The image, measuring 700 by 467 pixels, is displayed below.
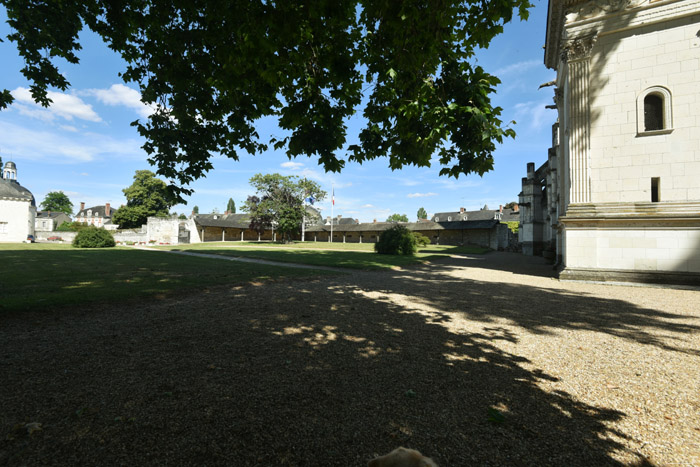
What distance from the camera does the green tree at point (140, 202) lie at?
4988 centimetres

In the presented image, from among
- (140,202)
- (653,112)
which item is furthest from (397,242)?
(140,202)

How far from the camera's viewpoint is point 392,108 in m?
5.10

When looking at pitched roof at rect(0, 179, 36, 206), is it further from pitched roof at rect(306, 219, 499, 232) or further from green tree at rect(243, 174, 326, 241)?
pitched roof at rect(306, 219, 499, 232)

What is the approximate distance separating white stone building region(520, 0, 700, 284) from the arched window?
0.10 feet

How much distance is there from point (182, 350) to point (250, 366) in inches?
43.0

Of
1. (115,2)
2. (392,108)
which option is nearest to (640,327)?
(392,108)

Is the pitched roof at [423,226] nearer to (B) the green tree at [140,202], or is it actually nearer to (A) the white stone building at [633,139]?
(A) the white stone building at [633,139]

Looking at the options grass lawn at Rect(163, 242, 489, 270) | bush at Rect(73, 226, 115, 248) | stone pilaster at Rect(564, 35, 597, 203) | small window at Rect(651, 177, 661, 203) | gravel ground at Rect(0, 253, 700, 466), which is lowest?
gravel ground at Rect(0, 253, 700, 466)

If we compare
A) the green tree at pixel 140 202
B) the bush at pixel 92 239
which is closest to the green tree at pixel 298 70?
the bush at pixel 92 239

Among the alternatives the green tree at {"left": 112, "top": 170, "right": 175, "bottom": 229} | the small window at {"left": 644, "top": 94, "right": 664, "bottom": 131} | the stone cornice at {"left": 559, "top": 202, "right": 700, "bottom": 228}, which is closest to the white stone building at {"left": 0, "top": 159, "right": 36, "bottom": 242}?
the green tree at {"left": 112, "top": 170, "right": 175, "bottom": 229}

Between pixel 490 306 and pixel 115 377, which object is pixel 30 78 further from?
pixel 490 306

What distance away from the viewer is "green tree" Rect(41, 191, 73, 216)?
78.5 meters

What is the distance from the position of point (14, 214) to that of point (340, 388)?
179ft

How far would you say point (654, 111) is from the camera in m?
10.9
